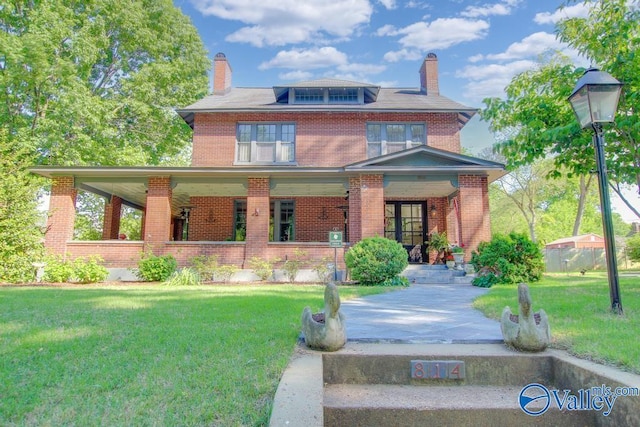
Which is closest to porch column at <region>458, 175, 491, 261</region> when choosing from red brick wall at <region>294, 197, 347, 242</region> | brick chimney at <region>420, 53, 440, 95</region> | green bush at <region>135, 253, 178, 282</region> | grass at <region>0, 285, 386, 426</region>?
red brick wall at <region>294, 197, 347, 242</region>

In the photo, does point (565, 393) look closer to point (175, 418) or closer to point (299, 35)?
point (175, 418)

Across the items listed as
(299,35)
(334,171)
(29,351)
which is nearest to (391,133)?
(334,171)

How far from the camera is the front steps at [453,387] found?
265cm

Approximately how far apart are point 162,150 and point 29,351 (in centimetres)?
1907

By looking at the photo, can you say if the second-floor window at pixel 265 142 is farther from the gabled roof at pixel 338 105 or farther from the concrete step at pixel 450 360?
the concrete step at pixel 450 360

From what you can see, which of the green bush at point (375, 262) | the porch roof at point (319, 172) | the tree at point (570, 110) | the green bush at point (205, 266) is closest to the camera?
the tree at point (570, 110)

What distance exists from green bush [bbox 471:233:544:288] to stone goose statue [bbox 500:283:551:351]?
6589 mm

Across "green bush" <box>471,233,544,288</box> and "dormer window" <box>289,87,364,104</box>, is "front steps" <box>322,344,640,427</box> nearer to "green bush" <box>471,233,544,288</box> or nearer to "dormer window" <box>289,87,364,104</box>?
"green bush" <box>471,233,544,288</box>

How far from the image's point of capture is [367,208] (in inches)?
470

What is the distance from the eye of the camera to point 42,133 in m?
15.8

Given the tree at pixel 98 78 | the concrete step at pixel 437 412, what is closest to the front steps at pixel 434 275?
the concrete step at pixel 437 412

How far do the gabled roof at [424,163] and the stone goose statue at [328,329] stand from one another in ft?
28.5

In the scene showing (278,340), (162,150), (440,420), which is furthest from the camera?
(162,150)

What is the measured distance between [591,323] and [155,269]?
10.5 metres
